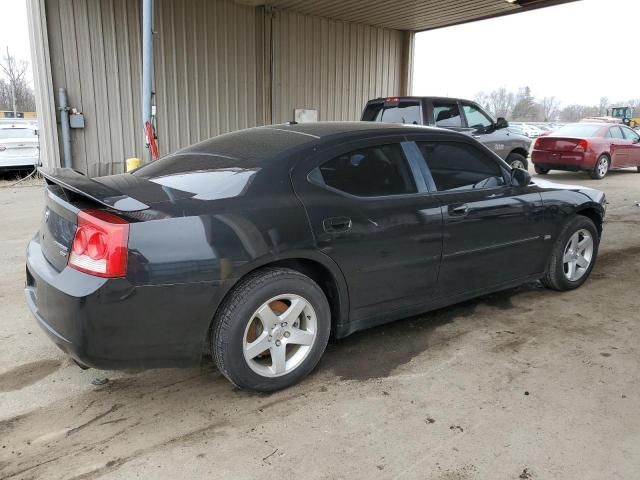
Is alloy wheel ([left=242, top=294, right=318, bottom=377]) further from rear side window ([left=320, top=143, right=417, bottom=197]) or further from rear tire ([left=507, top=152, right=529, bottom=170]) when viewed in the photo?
rear tire ([left=507, top=152, right=529, bottom=170])

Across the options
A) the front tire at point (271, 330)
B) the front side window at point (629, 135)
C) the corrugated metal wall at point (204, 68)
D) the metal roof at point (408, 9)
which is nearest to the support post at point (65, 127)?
the corrugated metal wall at point (204, 68)

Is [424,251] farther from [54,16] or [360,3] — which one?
[360,3]

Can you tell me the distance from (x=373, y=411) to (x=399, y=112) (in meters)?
7.32

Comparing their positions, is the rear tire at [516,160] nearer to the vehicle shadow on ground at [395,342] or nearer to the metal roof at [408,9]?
the metal roof at [408,9]

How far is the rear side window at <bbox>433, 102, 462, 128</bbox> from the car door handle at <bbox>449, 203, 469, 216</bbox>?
598 cm

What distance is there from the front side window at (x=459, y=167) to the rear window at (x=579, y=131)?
36.9 feet

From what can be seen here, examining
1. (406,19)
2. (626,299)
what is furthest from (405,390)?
(406,19)

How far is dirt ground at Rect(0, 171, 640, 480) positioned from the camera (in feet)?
7.87

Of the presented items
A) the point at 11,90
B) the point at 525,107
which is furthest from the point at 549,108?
the point at 11,90

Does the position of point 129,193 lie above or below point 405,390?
above

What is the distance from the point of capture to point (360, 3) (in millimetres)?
11719

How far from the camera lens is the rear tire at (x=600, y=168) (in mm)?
13539

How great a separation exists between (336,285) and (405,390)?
2.38ft

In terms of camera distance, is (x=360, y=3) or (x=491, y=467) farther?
(x=360, y=3)
